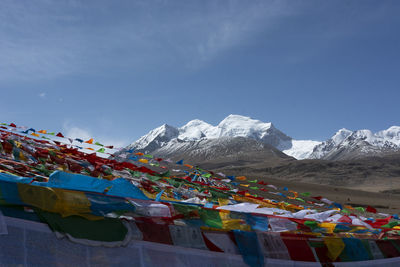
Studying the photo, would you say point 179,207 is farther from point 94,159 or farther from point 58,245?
point 94,159

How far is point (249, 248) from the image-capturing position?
378cm

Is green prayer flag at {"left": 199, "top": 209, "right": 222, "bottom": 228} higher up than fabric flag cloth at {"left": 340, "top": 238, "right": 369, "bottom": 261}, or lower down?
higher up

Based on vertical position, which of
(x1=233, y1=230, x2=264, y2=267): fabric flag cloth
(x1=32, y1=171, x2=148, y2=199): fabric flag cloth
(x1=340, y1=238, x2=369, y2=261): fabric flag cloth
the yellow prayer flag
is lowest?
(x1=340, y1=238, x2=369, y2=261): fabric flag cloth

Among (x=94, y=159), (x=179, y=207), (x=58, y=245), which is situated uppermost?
(x=94, y=159)

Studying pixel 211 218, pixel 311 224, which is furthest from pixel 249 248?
pixel 311 224

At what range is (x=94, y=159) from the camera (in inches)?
308

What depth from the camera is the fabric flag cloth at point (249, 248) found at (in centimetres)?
373

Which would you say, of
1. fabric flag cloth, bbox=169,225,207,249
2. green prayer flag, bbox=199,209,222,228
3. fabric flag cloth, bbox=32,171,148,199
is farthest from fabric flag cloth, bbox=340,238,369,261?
fabric flag cloth, bbox=32,171,148,199

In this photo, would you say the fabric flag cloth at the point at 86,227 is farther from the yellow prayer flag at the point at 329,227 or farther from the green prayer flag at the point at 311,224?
the yellow prayer flag at the point at 329,227

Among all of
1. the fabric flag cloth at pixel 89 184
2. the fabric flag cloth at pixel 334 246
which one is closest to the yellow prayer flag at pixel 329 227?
the fabric flag cloth at pixel 334 246

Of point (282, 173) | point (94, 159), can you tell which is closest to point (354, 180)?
point (282, 173)

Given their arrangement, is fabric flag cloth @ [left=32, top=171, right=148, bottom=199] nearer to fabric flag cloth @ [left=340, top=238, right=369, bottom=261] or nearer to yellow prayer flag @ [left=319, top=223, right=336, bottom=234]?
yellow prayer flag @ [left=319, top=223, right=336, bottom=234]

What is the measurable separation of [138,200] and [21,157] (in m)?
4.01

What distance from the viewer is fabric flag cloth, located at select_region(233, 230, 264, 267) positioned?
3.73m
